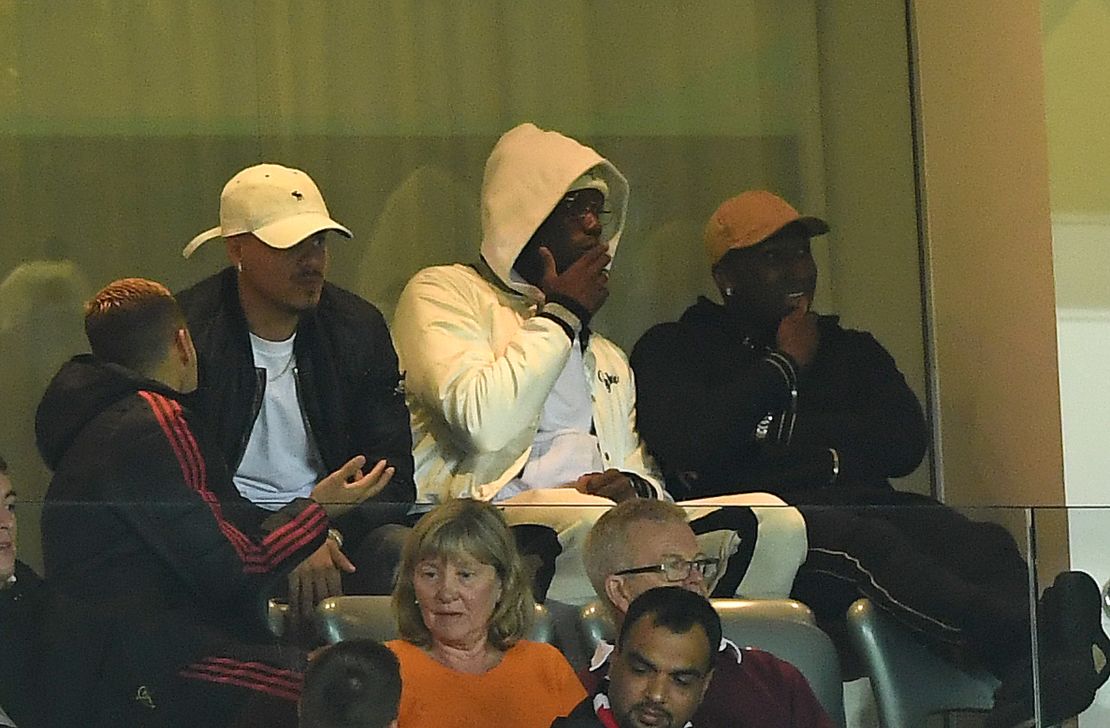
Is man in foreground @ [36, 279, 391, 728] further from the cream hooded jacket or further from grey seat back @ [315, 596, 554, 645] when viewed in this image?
the cream hooded jacket

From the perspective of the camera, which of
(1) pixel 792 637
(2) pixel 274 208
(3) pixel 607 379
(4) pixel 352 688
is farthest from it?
(3) pixel 607 379

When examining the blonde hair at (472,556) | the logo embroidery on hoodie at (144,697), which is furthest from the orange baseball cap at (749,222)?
the logo embroidery on hoodie at (144,697)

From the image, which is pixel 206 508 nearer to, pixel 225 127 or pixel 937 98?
pixel 225 127

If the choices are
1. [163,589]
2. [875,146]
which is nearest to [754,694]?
[163,589]

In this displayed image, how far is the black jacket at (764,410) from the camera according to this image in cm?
365

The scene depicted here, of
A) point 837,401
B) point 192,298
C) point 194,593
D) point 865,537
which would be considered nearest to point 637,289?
point 837,401

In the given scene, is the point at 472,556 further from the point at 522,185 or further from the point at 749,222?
the point at 749,222

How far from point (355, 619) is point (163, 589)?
260 mm

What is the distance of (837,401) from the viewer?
384 cm

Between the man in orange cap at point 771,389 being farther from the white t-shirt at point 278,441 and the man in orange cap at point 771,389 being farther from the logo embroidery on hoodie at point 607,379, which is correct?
the white t-shirt at point 278,441

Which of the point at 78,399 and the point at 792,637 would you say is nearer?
the point at 792,637

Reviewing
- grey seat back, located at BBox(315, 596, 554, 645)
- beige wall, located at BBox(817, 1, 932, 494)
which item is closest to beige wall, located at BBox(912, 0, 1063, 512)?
beige wall, located at BBox(817, 1, 932, 494)

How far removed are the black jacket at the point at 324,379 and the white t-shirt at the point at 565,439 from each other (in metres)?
0.28

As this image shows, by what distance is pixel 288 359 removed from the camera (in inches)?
135
